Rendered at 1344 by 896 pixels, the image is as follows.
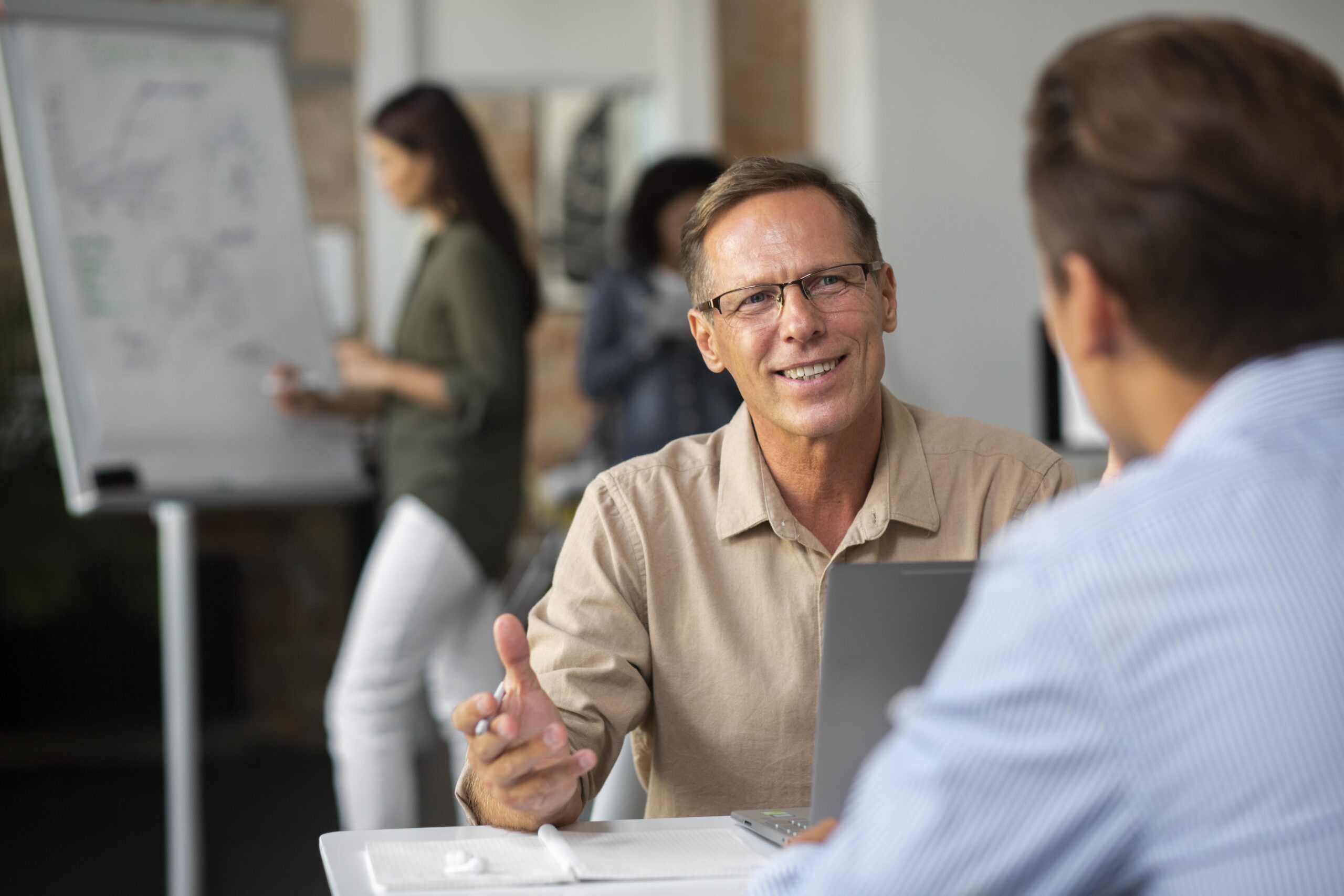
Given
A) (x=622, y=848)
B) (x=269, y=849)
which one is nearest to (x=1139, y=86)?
(x=622, y=848)

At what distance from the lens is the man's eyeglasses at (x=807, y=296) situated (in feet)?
4.52

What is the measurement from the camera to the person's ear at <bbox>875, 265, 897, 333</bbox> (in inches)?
56.7

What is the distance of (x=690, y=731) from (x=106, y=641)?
3237 millimetres

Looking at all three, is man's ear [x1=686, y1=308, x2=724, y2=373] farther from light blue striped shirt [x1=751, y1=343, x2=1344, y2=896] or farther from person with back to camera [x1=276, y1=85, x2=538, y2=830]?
person with back to camera [x1=276, y1=85, x2=538, y2=830]

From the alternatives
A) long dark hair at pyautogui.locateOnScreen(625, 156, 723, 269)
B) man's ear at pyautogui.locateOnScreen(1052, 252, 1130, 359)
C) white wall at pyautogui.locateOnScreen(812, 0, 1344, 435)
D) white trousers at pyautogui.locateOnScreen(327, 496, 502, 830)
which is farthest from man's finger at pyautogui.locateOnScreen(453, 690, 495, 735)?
white wall at pyautogui.locateOnScreen(812, 0, 1344, 435)

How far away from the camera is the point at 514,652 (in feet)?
3.61

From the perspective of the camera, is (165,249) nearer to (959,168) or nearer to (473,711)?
(473,711)

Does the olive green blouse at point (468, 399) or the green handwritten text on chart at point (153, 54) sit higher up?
the green handwritten text on chart at point (153, 54)

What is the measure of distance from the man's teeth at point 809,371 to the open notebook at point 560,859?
0.47 metres

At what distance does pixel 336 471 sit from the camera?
286 cm

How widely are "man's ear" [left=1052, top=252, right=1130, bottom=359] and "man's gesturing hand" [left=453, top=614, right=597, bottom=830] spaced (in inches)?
21.7

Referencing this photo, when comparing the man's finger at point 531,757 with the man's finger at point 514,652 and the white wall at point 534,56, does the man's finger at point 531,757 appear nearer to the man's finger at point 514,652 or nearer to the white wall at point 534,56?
the man's finger at point 514,652

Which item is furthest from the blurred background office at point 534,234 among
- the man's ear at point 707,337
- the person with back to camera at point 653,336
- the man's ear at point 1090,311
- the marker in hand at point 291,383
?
the man's ear at point 1090,311

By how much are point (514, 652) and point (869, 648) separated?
30 centimetres
